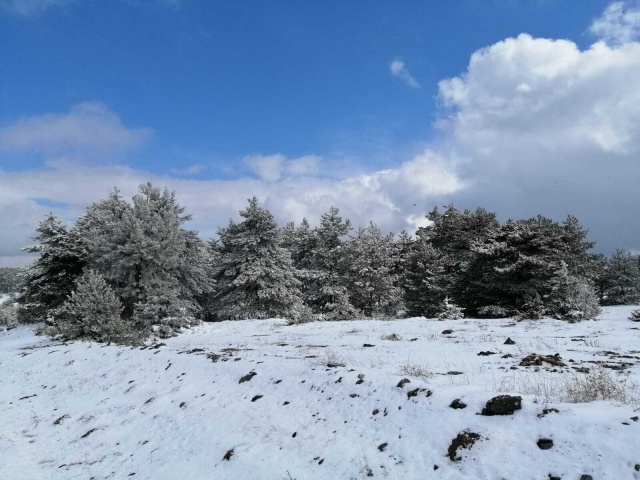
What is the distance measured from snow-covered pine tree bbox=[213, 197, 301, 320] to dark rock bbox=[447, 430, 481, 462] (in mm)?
29049

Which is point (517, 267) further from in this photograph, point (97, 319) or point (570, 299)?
point (97, 319)

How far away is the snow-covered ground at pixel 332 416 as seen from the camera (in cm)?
420

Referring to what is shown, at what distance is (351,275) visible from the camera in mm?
40562

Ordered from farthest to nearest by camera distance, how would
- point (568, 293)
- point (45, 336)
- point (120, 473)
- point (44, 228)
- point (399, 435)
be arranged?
point (44, 228) → point (45, 336) → point (568, 293) → point (120, 473) → point (399, 435)

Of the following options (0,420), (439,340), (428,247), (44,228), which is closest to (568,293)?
(439,340)

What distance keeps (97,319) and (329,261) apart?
24.1 m

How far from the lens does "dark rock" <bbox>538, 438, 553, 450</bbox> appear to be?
4055 millimetres

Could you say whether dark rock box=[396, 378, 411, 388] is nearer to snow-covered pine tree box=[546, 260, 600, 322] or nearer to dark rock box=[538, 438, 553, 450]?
dark rock box=[538, 438, 553, 450]

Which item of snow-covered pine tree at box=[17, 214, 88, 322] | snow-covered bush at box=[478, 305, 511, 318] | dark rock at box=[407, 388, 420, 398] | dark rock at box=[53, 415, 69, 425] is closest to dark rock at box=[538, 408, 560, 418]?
dark rock at box=[407, 388, 420, 398]

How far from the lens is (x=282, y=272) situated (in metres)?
34.4

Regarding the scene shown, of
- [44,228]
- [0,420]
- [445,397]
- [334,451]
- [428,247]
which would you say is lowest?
[0,420]

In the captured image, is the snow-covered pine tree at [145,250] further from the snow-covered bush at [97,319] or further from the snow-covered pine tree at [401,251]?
the snow-covered pine tree at [401,251]

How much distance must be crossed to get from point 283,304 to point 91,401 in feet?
79.9

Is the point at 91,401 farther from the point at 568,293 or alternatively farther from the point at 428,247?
the point at 428,247
